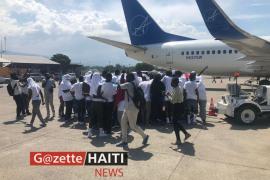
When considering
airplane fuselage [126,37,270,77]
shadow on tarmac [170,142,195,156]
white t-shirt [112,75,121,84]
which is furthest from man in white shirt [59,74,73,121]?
airplane fuselage [126,37,270,77]

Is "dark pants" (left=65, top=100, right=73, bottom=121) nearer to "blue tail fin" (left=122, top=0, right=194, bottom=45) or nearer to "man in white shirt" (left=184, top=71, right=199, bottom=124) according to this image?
"man in white shirt" (left=184, top=71, right=199, bottom=124)

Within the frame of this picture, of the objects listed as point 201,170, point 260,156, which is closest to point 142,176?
point 201,170

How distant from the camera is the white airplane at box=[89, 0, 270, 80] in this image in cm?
1855

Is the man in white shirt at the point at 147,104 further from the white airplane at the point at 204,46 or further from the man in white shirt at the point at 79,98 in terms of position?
the white airplane at the point at 204,46

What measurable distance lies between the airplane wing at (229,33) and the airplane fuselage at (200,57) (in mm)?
2124

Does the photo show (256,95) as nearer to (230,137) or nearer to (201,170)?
(230,137)

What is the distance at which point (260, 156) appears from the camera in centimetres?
637

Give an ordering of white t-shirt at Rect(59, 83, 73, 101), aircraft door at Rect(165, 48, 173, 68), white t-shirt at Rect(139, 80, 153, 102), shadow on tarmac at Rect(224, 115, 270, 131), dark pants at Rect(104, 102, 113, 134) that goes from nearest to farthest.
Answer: dark pants at Rect(104, 102, 113, 134), shadow on tarmac at Rect(224, 115, 270, 131), white t-shirt at Rect(139, 80, 153, 102), white t-shirt at Rect(59, 83, 73, 101), aircraft door at Rect(165, 48, 173, 68)

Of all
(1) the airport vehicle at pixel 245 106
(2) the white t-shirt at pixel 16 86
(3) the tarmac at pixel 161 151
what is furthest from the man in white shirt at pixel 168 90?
(2) the white t-shirt at pixel 16 86

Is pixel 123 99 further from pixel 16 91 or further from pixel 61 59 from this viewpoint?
pixel 61 59

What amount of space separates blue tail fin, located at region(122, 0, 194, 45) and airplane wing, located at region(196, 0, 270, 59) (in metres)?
6.91

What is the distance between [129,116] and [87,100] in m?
2.92

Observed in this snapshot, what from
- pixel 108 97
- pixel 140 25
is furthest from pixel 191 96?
pixel 140 25

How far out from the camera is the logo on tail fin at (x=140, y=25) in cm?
2683
